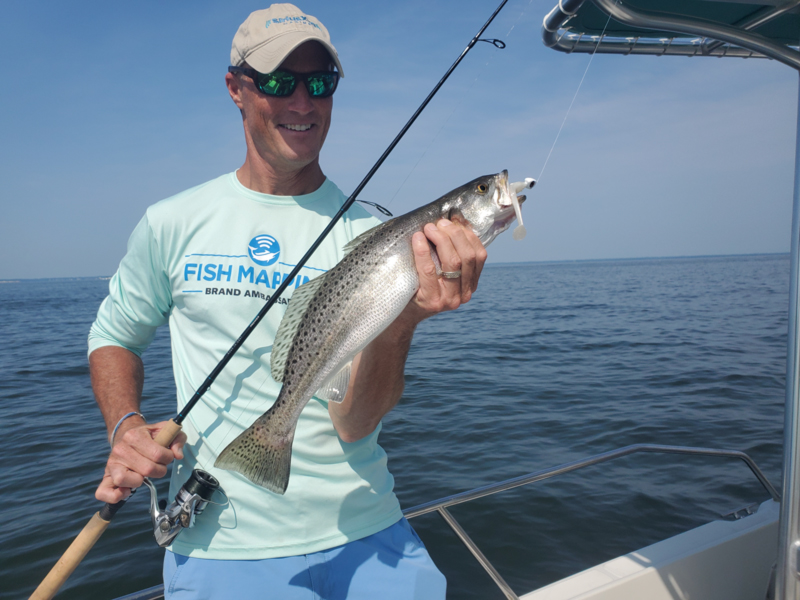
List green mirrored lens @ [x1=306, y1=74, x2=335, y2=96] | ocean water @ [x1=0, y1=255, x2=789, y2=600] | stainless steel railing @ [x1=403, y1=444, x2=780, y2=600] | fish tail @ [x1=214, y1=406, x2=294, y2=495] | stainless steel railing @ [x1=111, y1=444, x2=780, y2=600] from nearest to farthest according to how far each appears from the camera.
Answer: fish tail @ [x1=214, y1=406, x2=294, y2=495] → green mirrored lens @ [x1=306, y1=74, x2=335, y2=96] → stainless steel railing @ [x1=111, y1=444, x2=780, y2=600] → stainless steel railing @ [x1=403, y1=444, x2=780, y2=600] → ocean water @ [x1=0, y1=255, x2=789, y2=600]

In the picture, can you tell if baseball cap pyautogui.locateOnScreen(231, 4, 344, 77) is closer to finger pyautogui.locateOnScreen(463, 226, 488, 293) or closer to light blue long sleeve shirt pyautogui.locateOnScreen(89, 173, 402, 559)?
light blue long sleeve shirt pyautogui.locateOnScreen(89, 173, 402, 559)

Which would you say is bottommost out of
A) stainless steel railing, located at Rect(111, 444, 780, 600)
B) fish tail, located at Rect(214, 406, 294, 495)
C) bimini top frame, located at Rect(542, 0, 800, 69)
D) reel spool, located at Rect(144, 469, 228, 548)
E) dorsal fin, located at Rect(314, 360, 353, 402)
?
stainless steel railing, located at Rect(111, 444, 780, 600)

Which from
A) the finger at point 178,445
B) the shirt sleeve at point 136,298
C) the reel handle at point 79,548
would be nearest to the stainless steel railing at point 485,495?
the reel handle at point 79,548

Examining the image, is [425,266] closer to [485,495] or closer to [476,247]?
[476,247]

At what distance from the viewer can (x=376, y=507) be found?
7.88 feet

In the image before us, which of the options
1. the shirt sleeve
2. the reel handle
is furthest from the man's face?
the reel handle

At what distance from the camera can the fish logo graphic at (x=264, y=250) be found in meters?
2.49

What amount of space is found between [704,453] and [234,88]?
13.7 ft

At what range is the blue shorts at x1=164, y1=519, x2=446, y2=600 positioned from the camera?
218 cm

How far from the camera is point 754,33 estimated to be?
2.16 metres

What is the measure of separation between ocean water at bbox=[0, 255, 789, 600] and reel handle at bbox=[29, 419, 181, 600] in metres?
4.19

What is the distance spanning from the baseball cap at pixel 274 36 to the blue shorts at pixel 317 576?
7.61 ft

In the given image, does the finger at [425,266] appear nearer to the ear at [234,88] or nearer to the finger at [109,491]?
the ear at [234,88]

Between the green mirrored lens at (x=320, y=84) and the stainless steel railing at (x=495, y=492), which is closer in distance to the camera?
the green mirrored lens at (x=320, y=84)
